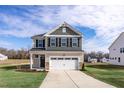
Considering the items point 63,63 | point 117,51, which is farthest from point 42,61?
point 117,51

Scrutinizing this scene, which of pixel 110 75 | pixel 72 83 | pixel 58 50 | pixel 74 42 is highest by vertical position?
pixel 74 42

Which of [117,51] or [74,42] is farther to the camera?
[117,51]

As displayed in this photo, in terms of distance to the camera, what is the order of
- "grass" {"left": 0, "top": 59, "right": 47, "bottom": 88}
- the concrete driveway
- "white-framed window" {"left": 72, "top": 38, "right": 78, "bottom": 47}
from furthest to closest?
"white-framed window" {"left": 72, "top": 38, "right": 78, "bottom": 47}, "grass" {"left": 0, "top": 59, "right": 47, "bottom": 88}, the concrete driveway

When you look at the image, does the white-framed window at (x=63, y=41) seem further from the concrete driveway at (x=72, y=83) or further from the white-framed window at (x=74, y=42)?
the concrete driveway at (x=72, y=83)

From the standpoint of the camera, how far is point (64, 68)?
35500 mm

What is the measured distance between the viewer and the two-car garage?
35.5m

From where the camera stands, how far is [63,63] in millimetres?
35531

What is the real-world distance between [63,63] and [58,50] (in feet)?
5.62

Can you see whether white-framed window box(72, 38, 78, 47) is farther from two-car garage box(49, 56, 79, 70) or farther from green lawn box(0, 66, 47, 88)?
green lawn box(0, 66, 47, 88)

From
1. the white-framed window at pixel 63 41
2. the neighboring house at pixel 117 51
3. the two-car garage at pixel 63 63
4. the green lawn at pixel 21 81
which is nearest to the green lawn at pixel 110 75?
the two-car garage at pixel 63 63

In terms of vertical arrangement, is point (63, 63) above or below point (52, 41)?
below

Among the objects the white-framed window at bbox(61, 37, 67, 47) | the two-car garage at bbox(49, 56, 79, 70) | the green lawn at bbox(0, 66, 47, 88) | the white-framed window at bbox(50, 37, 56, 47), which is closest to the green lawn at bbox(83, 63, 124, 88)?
the two-car garage at bbox(49, 56, 79, 70)

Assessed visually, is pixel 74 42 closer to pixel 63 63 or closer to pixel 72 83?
pixel 63 63

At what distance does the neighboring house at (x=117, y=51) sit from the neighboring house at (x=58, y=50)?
52.9 ft
